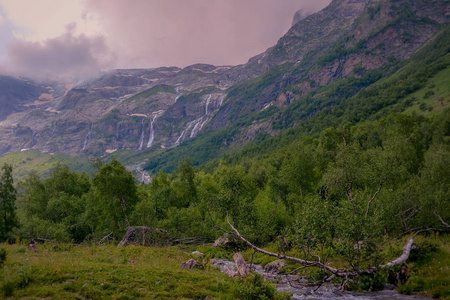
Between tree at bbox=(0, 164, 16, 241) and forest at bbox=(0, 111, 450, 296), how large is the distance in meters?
0.14

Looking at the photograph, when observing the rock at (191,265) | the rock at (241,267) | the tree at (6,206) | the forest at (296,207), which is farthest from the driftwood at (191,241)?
the tree at (6,206)

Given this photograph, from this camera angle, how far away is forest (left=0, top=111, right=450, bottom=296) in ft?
55.4

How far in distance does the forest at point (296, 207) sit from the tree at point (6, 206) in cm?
14

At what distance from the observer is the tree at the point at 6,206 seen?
36.8 m

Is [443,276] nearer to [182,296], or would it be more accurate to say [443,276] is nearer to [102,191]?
[182,296]

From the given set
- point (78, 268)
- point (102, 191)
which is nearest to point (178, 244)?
point (102, 191)

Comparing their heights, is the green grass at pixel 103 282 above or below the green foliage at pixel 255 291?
above

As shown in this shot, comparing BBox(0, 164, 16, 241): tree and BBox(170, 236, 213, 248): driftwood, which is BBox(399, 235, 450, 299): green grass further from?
BBox(0, 164, 16, 241): tree

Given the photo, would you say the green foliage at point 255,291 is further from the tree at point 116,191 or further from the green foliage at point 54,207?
the green foliage at point 54,207

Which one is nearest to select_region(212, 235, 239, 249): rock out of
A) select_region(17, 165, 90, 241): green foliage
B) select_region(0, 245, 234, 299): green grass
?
select_region(0, 245, 234, 299): green grass

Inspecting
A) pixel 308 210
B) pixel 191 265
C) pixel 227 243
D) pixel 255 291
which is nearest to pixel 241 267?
pixel 191 265

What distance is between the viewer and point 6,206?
3794 centimetres

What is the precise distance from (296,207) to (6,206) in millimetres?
49898

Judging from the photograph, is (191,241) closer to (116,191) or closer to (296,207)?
(116,191)
